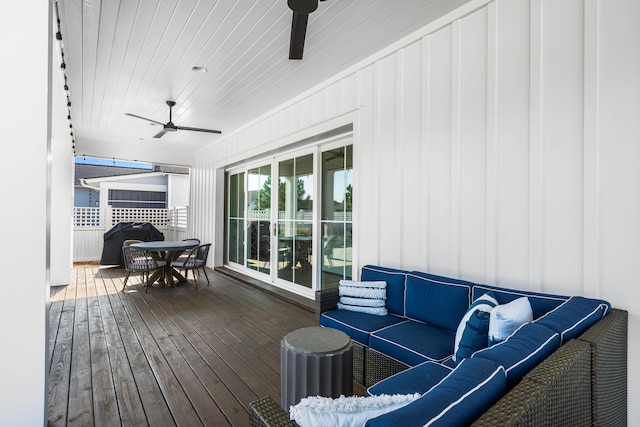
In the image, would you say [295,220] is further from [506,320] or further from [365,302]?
[506,320]

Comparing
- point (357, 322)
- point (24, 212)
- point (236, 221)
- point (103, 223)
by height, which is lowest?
point (357, 322)

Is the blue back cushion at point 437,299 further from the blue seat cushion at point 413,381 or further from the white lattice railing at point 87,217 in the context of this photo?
the white lattice railing at point 87,217

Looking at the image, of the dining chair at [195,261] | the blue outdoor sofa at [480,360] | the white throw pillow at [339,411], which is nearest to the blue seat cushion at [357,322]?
the blue outdoor sofa at [480,360]

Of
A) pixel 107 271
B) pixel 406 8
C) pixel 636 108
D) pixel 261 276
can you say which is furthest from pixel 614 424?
pixel 107 271

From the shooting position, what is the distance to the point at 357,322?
2496 millimetres

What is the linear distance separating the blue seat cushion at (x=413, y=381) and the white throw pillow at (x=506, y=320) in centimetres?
31

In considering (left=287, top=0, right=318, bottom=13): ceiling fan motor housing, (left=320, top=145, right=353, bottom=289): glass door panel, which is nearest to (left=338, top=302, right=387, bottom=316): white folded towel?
(left=320, top=145, right=353, bottom=289): glass door panel

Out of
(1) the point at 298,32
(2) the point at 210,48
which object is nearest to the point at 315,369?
(1) the point at 298,32

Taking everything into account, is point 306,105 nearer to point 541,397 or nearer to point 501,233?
point 501,233

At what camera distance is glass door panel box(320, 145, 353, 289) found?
403 cm

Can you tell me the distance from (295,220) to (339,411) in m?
4.21

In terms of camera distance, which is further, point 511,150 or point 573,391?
point 511,150

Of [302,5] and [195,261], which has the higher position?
[302,5]

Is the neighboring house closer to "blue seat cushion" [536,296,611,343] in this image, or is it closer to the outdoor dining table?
the outdoor dining table
